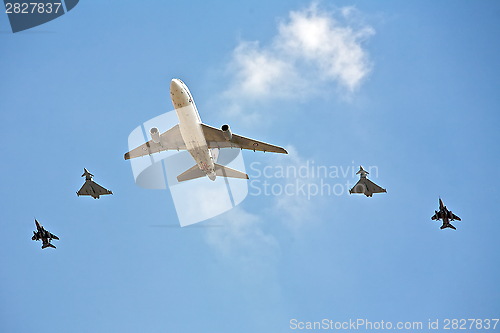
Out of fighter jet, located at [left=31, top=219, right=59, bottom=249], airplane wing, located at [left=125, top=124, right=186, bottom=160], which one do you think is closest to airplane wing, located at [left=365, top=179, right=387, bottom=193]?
airplane wing, located at [left=125, top=124, right=186, bottom=160]

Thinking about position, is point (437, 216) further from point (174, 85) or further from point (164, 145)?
point (164, 145)

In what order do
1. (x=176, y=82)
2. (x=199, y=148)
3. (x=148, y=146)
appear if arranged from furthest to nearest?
(x=148, y=146) → (x=199, y=148) → (x=176, y=82)

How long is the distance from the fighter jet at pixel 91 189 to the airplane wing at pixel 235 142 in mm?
12238

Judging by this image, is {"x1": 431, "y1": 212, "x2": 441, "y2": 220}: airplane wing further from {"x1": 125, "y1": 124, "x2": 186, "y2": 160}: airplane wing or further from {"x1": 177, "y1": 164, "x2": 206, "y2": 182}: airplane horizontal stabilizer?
{"x1": 125, "y1": 124, "x2": 186, "y2": 160}: airplane wing

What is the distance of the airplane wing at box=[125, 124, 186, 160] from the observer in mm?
37688

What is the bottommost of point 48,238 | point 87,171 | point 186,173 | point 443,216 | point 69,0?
point 48,238

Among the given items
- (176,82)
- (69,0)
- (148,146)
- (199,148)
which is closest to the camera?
(176,82)

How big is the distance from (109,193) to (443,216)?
35063 mm

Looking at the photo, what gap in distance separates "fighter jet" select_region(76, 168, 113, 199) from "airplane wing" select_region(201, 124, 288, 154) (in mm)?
12238

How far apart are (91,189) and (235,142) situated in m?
16.1

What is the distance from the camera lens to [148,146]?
39.1 meters

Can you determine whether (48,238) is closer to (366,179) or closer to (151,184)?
(151,184)

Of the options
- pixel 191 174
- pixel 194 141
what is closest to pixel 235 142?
pixel 194 141

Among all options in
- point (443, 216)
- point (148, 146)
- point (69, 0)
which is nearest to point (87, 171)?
point (148, 146)
